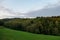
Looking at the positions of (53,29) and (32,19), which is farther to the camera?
(32,19)

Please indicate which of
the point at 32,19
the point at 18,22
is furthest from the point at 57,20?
the point at 18,22

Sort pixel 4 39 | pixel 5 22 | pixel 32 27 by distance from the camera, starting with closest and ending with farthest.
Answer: pixel 4 39 → pixel 32 27 → pixel 5 22

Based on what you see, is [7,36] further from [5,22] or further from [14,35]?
[5,22]

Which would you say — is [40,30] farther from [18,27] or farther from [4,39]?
[4,39]

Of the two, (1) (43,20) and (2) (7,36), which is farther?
(1) (43,20)

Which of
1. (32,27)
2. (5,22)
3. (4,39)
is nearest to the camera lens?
(4,39)

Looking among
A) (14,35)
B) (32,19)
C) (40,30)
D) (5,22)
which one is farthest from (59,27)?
(14,35)
